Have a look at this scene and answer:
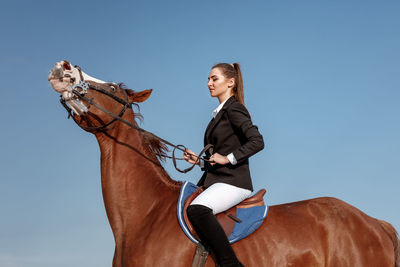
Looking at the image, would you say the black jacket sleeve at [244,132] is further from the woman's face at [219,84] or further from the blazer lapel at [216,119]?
the woman's face at [219,84]

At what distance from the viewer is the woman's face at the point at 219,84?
572 centimetres

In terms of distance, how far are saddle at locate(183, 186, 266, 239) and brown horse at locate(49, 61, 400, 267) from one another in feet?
0.57

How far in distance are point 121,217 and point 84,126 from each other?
134 centimetres

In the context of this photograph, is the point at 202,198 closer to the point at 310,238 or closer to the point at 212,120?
the point at 212,120

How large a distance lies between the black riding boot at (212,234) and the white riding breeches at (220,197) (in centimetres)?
10

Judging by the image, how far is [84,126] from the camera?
5617 millimetres

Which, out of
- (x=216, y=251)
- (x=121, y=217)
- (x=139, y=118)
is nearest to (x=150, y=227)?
(x=121, y=217)

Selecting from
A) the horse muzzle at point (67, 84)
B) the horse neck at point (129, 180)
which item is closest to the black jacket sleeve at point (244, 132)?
the horse neck at point (129, 180)

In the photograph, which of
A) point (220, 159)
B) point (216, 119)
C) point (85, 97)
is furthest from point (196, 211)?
point (85, 97)

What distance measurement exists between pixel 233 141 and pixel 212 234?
4.09ft

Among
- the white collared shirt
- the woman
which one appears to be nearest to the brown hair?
the woman

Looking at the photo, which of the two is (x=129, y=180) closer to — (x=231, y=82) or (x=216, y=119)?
(x=216, y=119)

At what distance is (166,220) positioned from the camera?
5.20 meters

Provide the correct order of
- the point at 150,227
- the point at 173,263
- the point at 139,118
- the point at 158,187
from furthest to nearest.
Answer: the point at 139,118
the point at 158,187
the point at 150,227
the point at 173,263
